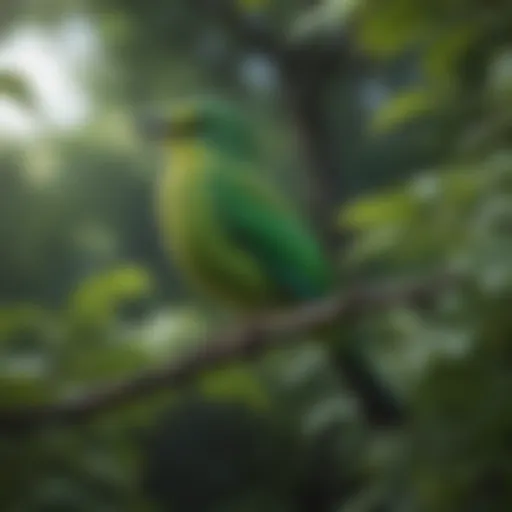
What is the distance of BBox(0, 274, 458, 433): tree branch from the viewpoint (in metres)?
1.07

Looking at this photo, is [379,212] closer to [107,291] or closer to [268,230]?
[268,230]

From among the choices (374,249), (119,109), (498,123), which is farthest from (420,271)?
(119,109)

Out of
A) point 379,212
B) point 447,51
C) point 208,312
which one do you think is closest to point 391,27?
point 447,51

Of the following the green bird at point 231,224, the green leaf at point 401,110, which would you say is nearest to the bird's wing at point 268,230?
the green bird at point 231,224

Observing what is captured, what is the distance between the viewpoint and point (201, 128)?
1103mm

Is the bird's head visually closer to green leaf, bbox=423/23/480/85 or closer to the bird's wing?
the bird's wing

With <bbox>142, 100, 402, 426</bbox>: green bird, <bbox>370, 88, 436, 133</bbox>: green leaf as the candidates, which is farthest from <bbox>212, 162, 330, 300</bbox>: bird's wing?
<bbox>370, 88, 436, 133</bbox>: green leaf

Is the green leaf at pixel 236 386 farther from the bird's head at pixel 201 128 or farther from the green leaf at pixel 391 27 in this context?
the green leaf at pixel 391 27

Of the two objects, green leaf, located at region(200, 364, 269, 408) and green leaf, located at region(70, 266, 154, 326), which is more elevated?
green leaf, located at region(70, 266, 154, 326)

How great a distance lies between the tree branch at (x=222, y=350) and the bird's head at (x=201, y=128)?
0.17 m

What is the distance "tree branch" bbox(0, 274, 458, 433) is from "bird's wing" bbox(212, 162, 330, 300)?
3cm

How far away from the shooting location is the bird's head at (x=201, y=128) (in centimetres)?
110

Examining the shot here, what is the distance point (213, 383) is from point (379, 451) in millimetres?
168

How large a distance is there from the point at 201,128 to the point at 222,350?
216mm
